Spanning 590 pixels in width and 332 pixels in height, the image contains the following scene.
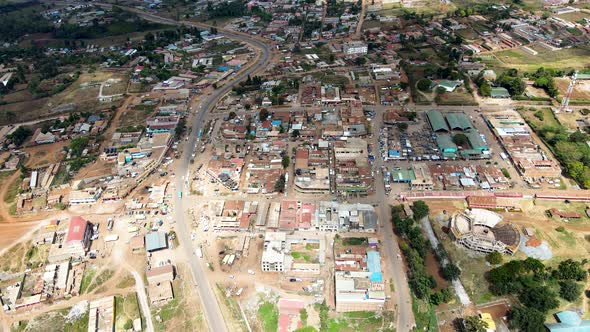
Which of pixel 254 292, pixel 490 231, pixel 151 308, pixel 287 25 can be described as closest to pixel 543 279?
pixel 490 231

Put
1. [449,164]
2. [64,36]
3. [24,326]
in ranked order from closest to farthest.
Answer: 1. [24,326]
2. [449,164]
3. [64,36]

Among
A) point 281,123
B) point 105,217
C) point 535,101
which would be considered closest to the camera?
point 105,217

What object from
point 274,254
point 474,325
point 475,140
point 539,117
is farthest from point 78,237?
point 539,117

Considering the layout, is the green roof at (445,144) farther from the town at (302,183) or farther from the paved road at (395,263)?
the paved road at (395,263)

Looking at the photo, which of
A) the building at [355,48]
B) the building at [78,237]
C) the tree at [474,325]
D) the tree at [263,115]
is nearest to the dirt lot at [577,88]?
the building at [355,48]

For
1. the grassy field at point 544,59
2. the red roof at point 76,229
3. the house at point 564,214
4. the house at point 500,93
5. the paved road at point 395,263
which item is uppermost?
the red roof at point 76,229

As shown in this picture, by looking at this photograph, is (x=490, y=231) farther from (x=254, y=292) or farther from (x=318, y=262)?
(x=254, y=292)

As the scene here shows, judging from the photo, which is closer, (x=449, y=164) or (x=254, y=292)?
(x=254, y=292)
